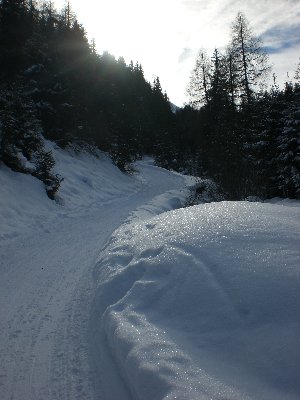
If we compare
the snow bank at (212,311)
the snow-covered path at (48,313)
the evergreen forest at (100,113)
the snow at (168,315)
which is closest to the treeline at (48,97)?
the evergreen forest at (100,113)

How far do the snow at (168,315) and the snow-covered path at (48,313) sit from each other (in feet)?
0.07

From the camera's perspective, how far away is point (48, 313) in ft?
18.1

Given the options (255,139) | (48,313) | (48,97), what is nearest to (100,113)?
(48,97)

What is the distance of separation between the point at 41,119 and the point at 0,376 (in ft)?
67.6

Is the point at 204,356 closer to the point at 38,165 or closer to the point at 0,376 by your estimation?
the point at 0,376

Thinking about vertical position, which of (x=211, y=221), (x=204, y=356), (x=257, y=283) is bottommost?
(x=204, y=356)

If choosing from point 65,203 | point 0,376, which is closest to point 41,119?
point 65,203

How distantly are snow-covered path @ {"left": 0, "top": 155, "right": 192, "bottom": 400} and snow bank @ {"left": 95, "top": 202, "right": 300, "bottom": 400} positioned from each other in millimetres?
441

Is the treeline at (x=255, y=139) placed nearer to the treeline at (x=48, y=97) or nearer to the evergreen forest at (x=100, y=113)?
the evergreen forest at (x=100, y=113)

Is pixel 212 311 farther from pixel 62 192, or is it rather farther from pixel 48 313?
pixel 62 192

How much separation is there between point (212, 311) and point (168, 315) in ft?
2.07

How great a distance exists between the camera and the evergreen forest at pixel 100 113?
16.2 metres

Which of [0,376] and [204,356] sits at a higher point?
[204,356]

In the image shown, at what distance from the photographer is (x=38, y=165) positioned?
15.6 m
